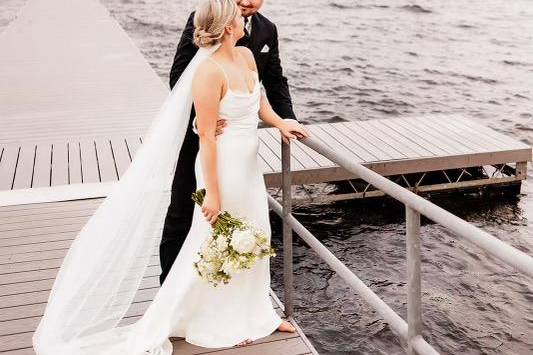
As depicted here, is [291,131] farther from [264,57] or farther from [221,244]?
[221,244]

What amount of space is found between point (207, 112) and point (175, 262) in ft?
2.76

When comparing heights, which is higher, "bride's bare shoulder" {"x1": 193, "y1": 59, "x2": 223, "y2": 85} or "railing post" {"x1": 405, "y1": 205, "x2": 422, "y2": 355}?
"bride's bare shoulder" {"x1": 193, "y1": 59, "x2": 223, "y2": 85}

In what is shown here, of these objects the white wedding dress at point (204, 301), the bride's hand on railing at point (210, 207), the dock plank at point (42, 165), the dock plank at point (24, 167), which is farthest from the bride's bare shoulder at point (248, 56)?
the dock plank at point (24, 167)

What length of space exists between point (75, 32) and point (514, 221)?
1294 centimetres

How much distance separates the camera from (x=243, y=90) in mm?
3199

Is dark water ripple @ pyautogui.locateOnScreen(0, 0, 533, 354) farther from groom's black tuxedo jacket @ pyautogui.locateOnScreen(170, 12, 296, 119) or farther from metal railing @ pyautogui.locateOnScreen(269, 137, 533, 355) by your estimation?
metal railing @ pyautogui.locateOnScreen(269, 137, 533, 355)

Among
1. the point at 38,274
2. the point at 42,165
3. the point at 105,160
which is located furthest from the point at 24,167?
the point at 38,274

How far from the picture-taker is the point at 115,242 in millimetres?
3420

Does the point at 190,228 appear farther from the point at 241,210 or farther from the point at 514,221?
the point at 514,221

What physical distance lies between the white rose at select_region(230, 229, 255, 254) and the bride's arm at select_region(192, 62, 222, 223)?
26cm

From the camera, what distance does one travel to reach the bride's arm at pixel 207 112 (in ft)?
10.0

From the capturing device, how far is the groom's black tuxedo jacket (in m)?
3.52

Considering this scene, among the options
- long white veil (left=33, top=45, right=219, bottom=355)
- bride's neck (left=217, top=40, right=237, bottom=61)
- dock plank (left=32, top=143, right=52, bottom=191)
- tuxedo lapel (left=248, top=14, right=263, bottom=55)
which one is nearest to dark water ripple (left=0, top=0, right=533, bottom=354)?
dock plank (left=32, top=143, right=52, bottom=191)

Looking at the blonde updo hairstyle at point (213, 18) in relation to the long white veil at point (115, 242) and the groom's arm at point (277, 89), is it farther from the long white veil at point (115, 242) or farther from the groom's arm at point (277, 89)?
the groom's arm at point (277, 89)
